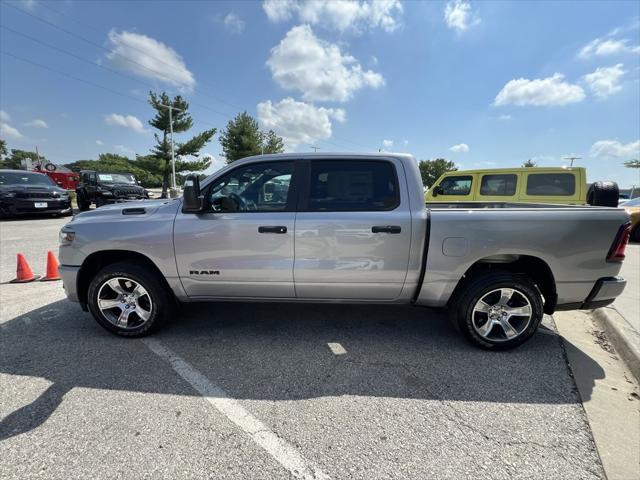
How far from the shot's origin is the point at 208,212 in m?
2.93

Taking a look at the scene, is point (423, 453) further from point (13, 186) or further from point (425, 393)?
point (13, 186)

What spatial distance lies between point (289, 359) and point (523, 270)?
2382mm

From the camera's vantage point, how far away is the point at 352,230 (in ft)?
9.18

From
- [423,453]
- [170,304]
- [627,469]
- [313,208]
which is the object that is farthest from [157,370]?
[627,469]

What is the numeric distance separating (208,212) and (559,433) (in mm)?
3154

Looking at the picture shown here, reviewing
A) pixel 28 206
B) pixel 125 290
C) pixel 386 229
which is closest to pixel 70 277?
pixel 125 290

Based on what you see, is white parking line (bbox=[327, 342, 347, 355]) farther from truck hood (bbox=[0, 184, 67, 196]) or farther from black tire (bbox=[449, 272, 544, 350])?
truck hood (bbox=[0, 184, 67, 196])

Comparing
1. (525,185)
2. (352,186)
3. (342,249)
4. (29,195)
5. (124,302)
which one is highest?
(525,185)

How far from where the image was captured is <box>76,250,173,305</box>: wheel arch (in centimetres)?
312


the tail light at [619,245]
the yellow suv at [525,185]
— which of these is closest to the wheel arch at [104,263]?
the tail light at [619,245]

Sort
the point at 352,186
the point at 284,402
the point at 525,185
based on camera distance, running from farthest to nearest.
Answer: the point at 525,185
the point at 352,186
the point at 284,402

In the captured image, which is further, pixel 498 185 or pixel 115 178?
pixel 115 178

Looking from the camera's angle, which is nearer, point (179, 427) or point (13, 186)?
point (179, 427)

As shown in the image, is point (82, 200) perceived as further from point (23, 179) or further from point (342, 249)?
point (342, 249)
